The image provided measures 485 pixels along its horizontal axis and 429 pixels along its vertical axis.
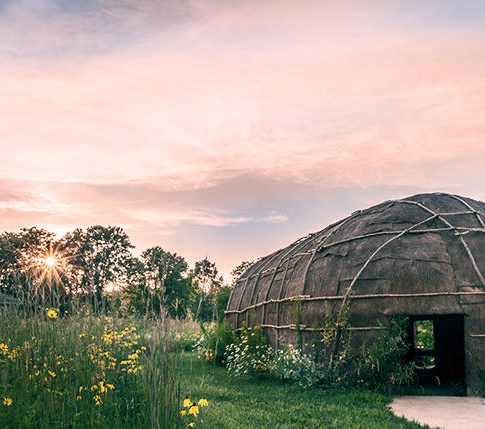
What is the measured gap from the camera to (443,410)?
9.79 meters

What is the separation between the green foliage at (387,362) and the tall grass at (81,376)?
6025 mm

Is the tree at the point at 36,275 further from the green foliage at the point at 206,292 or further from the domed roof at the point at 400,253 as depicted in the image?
the domed roof at the point at 400,253

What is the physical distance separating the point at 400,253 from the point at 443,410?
10.8 ft

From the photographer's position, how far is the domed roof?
11609 mm

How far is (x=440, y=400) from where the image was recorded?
10.7m

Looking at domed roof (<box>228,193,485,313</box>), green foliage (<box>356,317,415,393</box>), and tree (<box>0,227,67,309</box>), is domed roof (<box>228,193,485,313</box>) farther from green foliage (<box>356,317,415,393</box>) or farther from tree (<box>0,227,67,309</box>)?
tree (<box>0,227,67,309</box>)

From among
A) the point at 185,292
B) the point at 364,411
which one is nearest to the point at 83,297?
the point at 364,411

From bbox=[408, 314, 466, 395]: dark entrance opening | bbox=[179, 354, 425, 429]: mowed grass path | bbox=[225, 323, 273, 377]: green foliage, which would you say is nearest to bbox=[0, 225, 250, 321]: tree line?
bbox=[179, 354, 425, 429]: mowed grass path

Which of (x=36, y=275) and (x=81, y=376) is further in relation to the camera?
(x=36, y=275)

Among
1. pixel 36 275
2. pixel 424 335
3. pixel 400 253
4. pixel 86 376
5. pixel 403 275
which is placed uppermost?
pixel 400 253

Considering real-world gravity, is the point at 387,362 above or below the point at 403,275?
below

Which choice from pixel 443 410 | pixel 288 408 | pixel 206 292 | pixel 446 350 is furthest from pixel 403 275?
pixel 206 292

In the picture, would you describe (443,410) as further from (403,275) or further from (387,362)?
(403,275)

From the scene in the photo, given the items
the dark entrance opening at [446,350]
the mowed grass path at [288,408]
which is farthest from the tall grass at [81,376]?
the dark entrance opening at [446,350]
